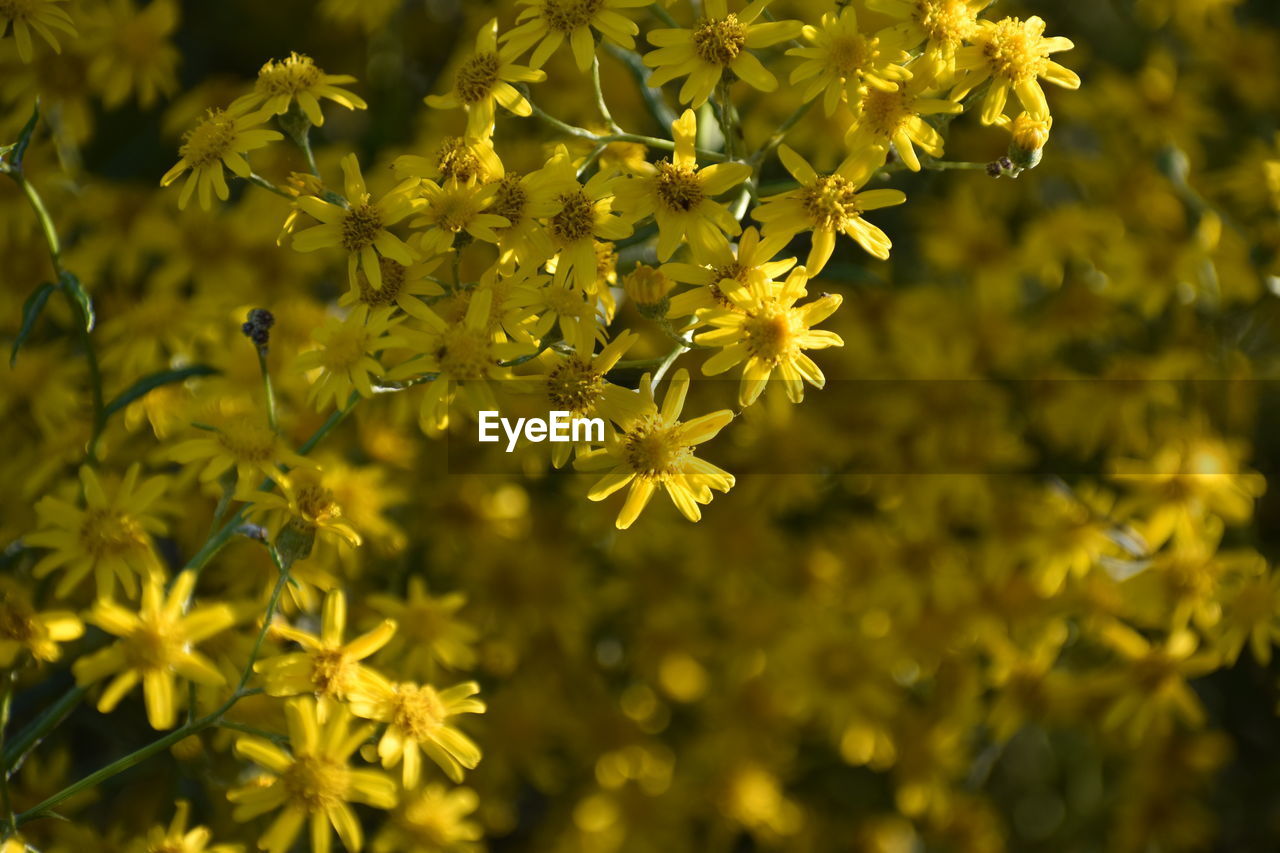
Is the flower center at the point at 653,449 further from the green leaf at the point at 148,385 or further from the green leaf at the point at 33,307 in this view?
the green leaf at the point at 33,307

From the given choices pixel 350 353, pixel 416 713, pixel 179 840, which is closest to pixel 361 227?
pixel 350 353

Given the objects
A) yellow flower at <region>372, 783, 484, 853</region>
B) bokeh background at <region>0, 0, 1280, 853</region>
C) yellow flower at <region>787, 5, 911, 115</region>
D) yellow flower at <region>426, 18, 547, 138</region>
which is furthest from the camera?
bokeh background at <region>0, 0, 1280, 853</region>

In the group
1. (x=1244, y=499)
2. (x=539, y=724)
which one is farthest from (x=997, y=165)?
(x=539, y=724)

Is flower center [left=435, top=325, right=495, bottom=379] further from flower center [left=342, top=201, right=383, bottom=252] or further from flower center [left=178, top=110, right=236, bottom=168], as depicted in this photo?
flower center [left=178, top=110, right=236, bottom=168]

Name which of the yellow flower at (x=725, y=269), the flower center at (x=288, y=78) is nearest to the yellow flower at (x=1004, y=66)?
the yellow flower at (x=725, y=269)

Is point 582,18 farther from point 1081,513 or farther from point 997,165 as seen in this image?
point 1081,513

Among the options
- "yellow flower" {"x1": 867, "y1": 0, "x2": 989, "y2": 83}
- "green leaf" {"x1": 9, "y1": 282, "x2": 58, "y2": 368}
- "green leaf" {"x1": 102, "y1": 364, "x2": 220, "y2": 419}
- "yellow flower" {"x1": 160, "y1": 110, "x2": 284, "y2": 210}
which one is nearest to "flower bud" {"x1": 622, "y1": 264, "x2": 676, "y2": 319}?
"yellow flower" {"x1": 867, "y1": 0, "x2": 989, "y2": 83}
